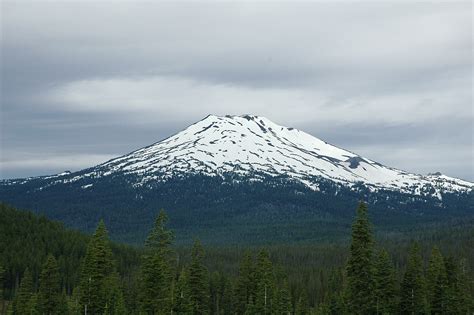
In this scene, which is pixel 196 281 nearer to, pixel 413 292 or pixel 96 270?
pixel 96 270

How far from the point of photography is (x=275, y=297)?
5947 centimetres

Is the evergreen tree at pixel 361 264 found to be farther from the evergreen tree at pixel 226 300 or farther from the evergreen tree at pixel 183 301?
the evergreen tree at pixel 226 300

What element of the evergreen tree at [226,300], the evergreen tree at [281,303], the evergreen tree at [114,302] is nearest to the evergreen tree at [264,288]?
the evergreen tree at [281,303]

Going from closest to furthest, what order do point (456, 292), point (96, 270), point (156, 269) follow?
point (96, 270) → point (156, 269) → point (456, 292)

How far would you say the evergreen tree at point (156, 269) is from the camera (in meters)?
45.4

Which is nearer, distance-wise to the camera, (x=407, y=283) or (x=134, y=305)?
(x=407, y=283)

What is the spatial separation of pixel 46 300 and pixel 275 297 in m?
22.8

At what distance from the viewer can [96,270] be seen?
4531cm

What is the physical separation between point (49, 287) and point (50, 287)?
8.5 inches

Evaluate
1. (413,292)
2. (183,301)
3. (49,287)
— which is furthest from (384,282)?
(49,287)

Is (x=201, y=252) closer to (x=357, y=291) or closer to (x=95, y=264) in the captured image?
(x=95, y=264)

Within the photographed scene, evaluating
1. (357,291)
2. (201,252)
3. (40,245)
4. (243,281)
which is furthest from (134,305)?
(40,245)

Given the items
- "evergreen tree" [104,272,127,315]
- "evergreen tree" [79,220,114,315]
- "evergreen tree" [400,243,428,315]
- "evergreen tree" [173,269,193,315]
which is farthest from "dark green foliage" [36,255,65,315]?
"evergreen tree" [400,243,428,315]

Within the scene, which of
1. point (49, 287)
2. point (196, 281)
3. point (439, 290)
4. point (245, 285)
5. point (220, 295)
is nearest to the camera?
point (196, 281)
